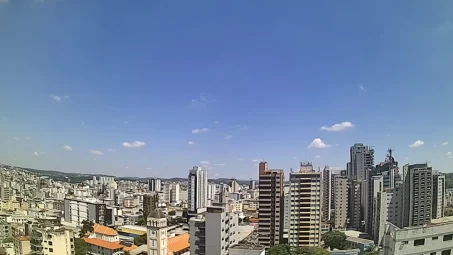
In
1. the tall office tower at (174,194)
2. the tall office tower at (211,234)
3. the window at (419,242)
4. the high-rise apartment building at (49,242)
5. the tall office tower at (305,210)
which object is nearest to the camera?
the window at (419,242)

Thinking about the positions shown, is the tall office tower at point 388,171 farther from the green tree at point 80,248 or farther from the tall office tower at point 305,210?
the green tree at point 80,248

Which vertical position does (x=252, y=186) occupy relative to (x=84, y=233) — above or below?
below

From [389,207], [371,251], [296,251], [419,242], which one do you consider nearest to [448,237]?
[419,242]

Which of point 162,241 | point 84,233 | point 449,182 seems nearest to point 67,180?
point 84,233

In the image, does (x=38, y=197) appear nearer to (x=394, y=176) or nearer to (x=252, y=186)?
(x=394, y=176)

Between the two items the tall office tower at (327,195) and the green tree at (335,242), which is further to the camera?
the tall office tower at (327,195)

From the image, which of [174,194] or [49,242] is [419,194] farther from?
[174,194]

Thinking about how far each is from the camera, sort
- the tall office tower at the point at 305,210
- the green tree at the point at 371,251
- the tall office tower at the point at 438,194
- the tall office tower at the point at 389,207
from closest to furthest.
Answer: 1. the green tree at the point at 371,251
2. the tall office tower at the point at 305,210
3. the tall office tower at the point at 438,194
4. the tall office tower at the point at 389,207

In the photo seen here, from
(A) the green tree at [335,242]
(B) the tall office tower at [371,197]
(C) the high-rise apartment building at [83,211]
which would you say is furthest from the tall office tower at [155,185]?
(A) the green tree at [335,242]
